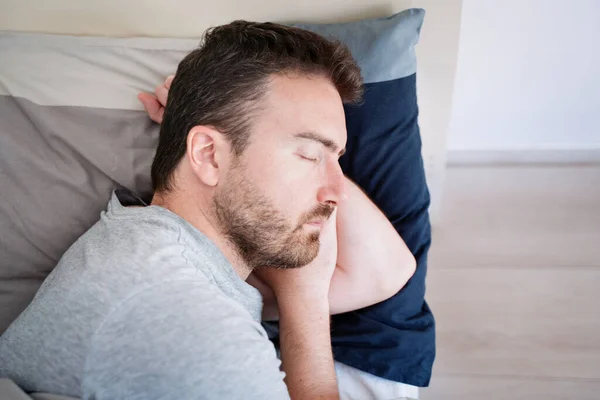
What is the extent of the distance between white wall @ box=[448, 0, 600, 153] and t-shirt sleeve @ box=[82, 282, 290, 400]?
1196mm

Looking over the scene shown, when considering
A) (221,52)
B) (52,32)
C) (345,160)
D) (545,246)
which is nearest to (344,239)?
(345,160)

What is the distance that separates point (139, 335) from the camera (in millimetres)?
784

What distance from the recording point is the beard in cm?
99

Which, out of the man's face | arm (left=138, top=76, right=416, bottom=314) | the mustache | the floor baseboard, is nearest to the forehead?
the man's face

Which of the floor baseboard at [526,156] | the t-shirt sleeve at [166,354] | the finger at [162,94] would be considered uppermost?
the finger at [162,94]

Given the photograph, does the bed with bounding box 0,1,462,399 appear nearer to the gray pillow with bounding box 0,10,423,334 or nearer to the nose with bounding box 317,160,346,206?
the gray pillow with bounding box 0,10,423,334

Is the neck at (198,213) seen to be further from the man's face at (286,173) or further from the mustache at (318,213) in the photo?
the mustache at (318,213)

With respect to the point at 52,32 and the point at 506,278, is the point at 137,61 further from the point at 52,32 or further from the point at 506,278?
the point at 506,278

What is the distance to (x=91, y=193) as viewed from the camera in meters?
1.22

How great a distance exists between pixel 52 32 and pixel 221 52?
28.7 inches

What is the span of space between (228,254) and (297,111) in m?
0.29

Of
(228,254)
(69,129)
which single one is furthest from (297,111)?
(69,129)

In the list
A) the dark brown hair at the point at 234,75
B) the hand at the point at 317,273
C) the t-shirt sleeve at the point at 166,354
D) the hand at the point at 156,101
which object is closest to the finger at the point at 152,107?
the hand at the point at 156,101

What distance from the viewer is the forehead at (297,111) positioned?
0.98 metres
